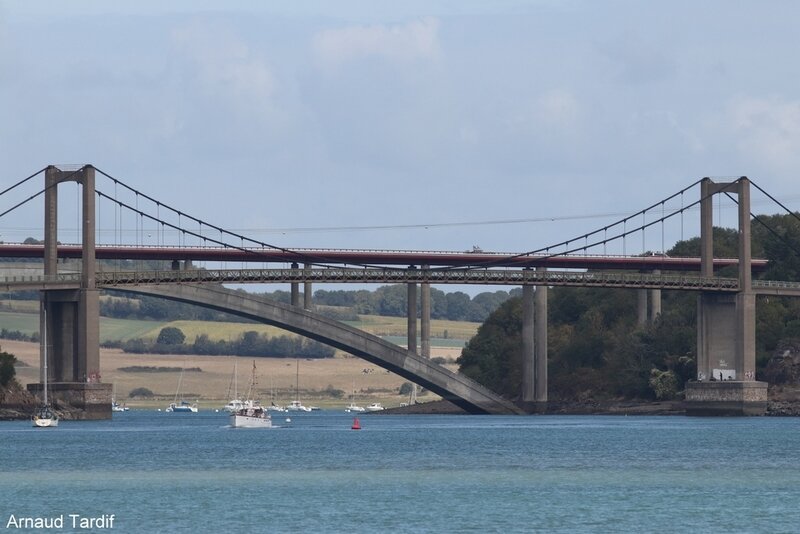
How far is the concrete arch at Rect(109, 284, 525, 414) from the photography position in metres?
133

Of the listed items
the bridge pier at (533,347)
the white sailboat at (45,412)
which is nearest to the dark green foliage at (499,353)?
the bridge pier at (533,347)

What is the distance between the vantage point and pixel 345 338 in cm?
13812

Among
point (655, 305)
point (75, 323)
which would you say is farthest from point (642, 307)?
point (75, 323)

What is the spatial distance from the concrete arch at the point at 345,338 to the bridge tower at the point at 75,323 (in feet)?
14.5

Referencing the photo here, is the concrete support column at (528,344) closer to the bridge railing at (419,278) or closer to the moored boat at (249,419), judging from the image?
the bridge railing at (419,278)

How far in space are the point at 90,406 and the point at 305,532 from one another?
76.7 meters

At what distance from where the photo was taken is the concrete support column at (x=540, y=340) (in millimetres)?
140500

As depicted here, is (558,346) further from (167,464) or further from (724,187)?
(167,464)

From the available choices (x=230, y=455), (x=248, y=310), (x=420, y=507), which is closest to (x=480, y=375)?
(x=248, y=310)

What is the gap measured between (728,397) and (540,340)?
1687 centimetres

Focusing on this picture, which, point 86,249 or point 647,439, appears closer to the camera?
point 647,439

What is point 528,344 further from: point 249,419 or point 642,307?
point 249,419

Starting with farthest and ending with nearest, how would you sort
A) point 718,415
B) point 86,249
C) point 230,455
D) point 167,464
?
1. point 718,415
2. point 86,249
3. point 230,455
4. point 167,464

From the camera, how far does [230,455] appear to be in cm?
8312
